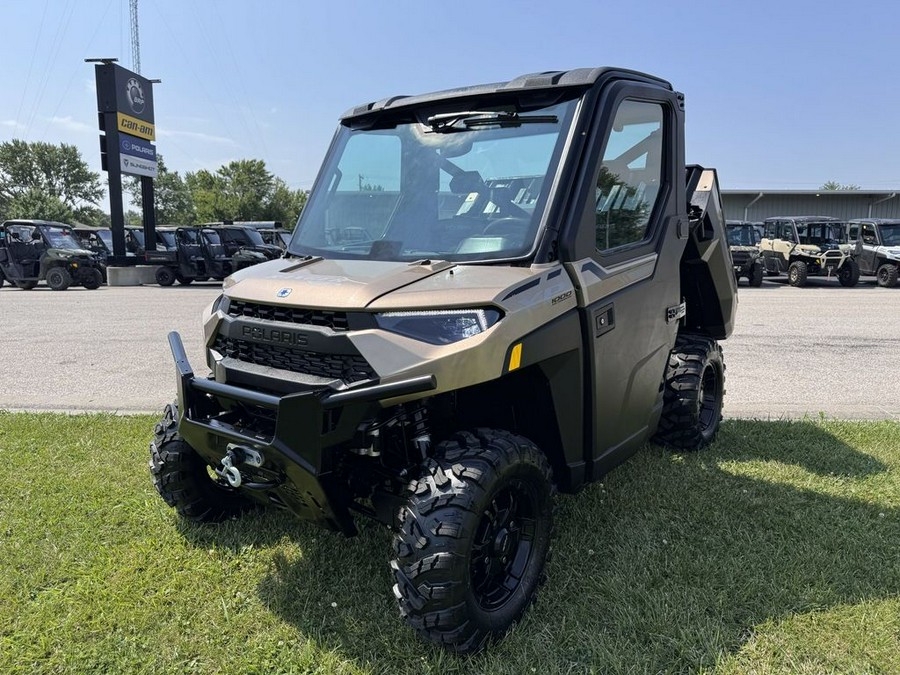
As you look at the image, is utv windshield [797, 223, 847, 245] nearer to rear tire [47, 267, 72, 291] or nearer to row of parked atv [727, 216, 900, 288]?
row of parked atv [727, 216, 900, 288]

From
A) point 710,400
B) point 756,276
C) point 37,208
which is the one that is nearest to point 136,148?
point 756,276

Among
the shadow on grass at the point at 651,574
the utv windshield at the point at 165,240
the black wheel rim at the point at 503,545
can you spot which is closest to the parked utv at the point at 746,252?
the shadow on grass at the point at 651,574

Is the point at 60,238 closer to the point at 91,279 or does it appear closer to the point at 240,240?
the point at 91,279

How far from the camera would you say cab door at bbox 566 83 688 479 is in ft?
9.92

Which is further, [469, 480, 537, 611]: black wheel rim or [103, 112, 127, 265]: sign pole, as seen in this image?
[103, 112, 127, 265]: sign pole

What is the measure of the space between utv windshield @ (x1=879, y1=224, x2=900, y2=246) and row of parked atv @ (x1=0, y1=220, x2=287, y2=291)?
63.1 feet

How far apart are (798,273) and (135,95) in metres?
24.4

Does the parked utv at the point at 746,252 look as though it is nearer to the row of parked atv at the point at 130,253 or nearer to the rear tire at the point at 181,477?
the row of parked atv at the point at 130,253

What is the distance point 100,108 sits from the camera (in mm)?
23266

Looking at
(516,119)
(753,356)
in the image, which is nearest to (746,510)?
(516,119)

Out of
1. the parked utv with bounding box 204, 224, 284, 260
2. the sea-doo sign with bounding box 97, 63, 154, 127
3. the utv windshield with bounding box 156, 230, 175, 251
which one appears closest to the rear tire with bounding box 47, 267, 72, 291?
the utv windshield with bounding box 156, 230, 175, 251

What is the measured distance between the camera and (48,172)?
267 ft

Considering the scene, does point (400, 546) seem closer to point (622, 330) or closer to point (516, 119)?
point (622, 330)

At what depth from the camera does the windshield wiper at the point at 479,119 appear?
304 cm
